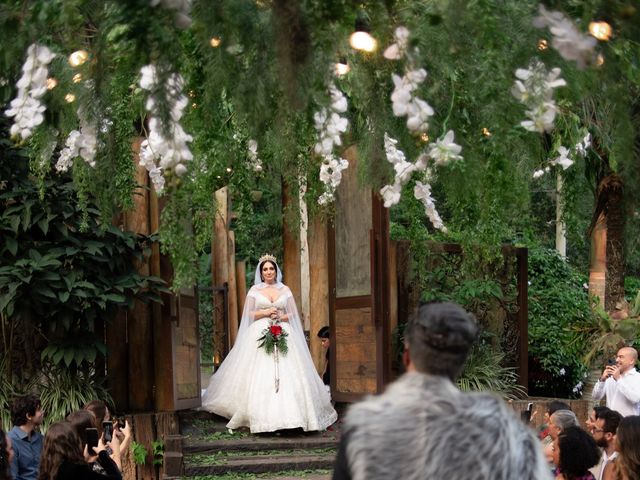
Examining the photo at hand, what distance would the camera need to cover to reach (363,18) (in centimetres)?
513

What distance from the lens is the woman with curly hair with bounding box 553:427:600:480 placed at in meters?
4.60

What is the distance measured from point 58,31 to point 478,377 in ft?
24.2

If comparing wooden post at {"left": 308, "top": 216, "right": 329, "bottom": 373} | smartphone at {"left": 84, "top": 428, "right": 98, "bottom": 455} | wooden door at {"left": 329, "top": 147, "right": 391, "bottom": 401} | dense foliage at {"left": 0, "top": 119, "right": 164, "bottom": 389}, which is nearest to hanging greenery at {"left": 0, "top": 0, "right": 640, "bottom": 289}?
smartphone at {"left": 84, "top": 428, "right": 98, "bottom": 455}

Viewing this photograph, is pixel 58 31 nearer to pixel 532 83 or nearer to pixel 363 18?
pixel 363 18

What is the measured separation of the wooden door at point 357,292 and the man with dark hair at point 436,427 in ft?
25.4

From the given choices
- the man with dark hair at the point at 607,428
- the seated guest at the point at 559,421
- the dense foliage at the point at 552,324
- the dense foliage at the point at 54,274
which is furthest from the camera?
the dense foliage at the point at 552,324

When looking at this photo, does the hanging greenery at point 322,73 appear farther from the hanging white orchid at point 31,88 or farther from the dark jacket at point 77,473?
the dark jacket at point 77,473

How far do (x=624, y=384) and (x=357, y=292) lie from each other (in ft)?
12.4

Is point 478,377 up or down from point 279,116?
down

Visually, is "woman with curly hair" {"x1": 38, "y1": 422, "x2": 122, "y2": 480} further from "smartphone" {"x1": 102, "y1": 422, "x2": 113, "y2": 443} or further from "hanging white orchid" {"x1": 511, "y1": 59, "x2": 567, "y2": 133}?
"hanging white orchid" {"x1": 511, "y1": 59, "x2": 567, "y2": 133}

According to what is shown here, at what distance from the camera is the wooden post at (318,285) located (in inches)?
558

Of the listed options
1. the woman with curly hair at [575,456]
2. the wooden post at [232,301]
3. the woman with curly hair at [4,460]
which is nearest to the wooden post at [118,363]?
the woman with curly hair at [4,460]

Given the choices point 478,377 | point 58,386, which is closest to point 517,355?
point 478,377

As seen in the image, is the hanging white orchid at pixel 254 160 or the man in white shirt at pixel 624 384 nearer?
the man in white shirt at pixel 624 384
